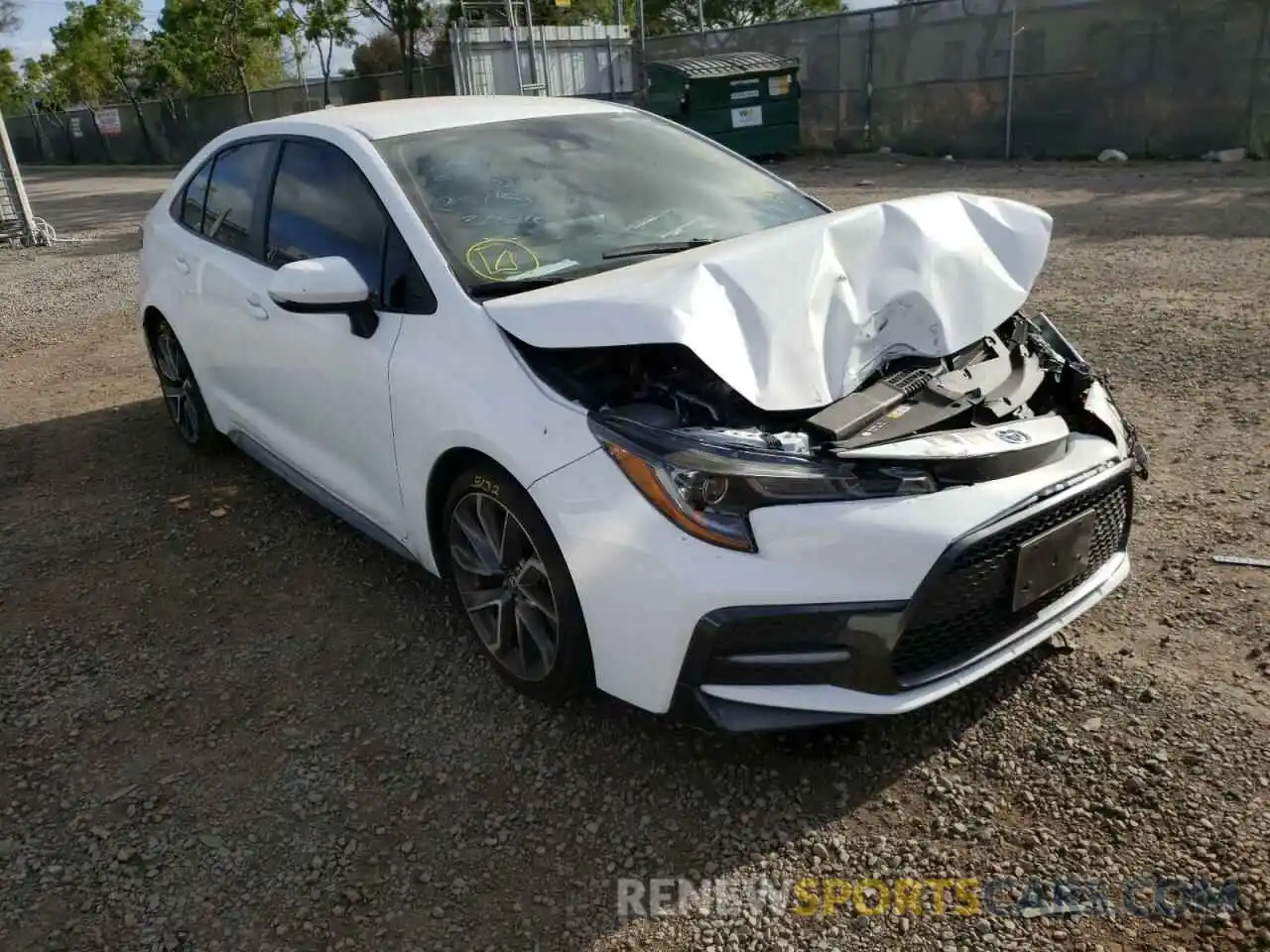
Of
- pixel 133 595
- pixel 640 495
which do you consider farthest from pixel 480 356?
pixel 133 595

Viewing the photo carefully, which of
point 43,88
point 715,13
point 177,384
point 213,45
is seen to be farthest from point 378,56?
point 177,384

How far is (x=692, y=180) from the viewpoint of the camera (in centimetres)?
382

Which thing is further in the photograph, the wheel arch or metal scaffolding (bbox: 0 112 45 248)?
metal scaffolding (bbox: 0 112 45 248)

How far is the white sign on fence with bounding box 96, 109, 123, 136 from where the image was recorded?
119 ft

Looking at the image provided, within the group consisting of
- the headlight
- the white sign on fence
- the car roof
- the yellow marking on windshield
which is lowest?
the headlight

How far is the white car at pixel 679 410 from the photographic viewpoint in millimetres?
2406

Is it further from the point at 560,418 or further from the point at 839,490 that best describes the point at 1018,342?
the point at 560,418

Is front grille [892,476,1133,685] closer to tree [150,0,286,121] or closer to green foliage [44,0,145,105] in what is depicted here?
tree [150,0,286,121]

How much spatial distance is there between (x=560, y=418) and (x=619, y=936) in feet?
4.09

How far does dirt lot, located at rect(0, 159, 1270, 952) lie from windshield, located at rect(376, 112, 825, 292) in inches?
52.4
